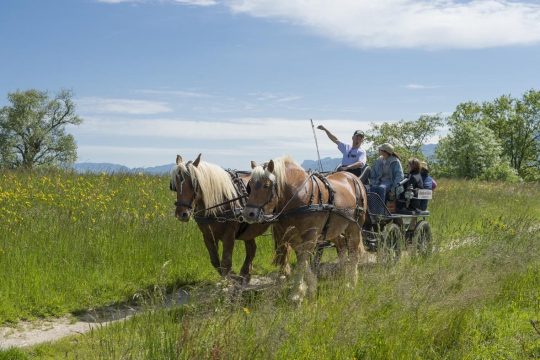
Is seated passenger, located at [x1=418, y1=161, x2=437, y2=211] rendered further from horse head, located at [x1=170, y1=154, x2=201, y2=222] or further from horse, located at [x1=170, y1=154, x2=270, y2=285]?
horse head, located at [x1=170, y1=154, x2=201, y2=222]

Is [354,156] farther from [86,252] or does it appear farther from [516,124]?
[516,124]

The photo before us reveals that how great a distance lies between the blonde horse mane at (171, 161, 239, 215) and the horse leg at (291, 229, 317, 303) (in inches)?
45.6

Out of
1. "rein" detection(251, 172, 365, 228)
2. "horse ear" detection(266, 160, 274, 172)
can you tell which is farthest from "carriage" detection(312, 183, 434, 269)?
"horse ear" detection(266, 160, 274, 172)

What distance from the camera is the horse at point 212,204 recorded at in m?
7.16

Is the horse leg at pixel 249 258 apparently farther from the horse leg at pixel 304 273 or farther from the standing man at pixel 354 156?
the standing man at pixel 354 156

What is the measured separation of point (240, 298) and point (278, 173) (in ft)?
8.23

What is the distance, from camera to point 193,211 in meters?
7.27

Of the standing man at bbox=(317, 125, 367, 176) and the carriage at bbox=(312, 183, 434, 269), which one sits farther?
the standing man at bbox=(317, 125, 367, 176)

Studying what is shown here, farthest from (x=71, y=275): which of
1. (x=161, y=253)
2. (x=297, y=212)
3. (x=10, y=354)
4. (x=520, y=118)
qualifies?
(x=520, y=118)

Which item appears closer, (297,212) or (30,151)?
(297,212)

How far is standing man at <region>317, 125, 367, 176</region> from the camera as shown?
9391mm

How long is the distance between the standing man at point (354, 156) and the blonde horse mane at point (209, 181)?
263cm

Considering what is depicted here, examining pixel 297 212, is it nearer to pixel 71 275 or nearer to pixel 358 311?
pixel 358 311

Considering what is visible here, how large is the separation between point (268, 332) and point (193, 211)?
3.17m
